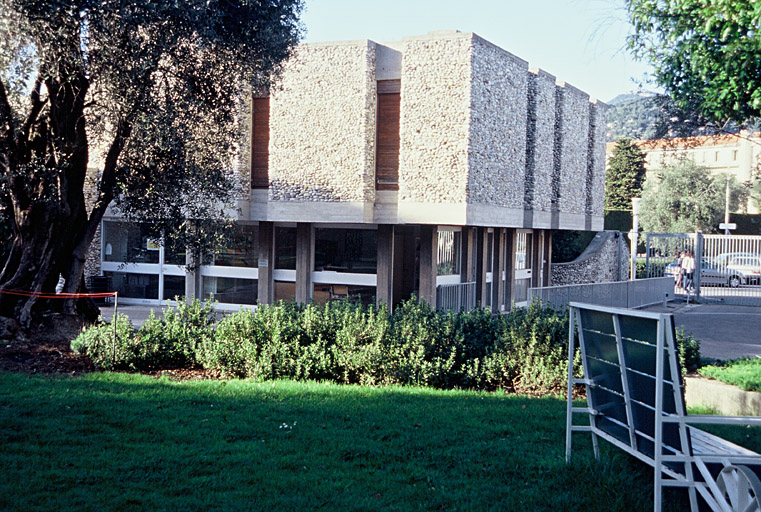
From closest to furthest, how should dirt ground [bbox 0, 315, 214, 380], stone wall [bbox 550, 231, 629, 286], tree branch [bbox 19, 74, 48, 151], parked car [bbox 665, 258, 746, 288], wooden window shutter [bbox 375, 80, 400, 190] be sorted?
dirt ground [bbox 0, 315, 214, 380]
tree branch [bbox 19, 74, 48, 151]
wooden window shutter [bbox 375, 80, 400, 190]
parked car [bbox 665, 258, 746, 288]
stone wall [bbox 550, 231, 629, 286]

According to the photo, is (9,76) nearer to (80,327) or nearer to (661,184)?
(80,327)

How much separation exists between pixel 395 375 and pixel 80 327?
23.1 ft

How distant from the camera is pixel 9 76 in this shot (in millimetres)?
10859

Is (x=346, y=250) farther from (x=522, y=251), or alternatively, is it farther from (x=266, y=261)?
(x=522, y=251)

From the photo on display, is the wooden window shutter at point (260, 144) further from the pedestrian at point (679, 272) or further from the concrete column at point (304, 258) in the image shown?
the pedestrian at point (679, 272)

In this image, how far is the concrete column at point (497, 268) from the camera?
77.9 ft

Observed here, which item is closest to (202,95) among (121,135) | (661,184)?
(121,135)

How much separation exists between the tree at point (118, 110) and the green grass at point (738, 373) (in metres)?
8.40

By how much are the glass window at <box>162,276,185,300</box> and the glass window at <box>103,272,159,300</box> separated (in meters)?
0.16

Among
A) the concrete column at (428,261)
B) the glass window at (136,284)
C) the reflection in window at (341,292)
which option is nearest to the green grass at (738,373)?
the concrete column at (428,261)

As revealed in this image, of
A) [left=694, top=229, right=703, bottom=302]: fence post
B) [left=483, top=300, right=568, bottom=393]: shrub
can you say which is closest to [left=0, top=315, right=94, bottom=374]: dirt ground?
[left=483, top=300, right=568, bottom=393]: shrub

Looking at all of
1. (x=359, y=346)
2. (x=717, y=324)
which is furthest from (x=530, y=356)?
(x=717, y=324)

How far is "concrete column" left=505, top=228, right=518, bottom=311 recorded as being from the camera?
24.6 m

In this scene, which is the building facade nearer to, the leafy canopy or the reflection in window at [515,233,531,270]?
the reflection in window at [515,233,531,270]
